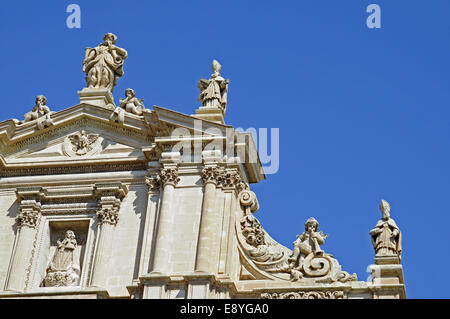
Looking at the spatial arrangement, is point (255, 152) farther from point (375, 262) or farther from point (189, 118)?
point (375, 262)

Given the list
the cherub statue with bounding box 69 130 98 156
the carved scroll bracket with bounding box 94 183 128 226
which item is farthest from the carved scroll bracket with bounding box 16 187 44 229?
the cherub statue with bounding box 69 130 98 156

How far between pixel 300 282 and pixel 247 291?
4.50 feet

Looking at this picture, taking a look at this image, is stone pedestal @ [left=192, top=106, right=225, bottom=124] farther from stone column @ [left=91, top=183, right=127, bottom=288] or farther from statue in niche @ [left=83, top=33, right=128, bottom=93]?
statue in niche @ [left=83, top=33, right=128, bottom=93]

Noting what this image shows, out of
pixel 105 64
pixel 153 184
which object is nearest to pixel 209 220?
pixel 153 184

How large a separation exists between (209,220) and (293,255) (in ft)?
7.77

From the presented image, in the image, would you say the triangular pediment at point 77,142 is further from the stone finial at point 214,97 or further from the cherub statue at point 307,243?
the cherub statue at point 307,243

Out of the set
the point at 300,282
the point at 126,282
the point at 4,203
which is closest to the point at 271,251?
the point at 300,282

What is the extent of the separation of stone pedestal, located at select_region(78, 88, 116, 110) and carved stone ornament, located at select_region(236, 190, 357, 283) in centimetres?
580

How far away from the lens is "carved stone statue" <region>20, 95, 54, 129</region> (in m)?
36.7

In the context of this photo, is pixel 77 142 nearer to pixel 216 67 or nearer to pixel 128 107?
pixel 128 107

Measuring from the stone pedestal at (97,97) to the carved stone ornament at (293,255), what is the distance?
5.80m

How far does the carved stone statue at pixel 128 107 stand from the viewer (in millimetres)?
36156

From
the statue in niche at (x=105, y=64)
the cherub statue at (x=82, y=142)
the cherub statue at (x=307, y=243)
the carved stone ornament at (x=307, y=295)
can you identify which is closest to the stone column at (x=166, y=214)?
the cherub statue at (x=82, y=142)

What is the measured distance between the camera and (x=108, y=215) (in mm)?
34562
